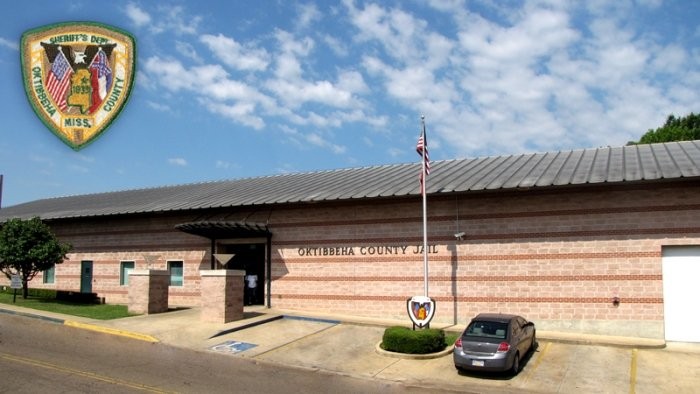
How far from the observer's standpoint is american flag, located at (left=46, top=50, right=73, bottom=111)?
19406 mm

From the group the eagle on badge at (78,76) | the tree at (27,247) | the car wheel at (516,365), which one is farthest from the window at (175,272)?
the car wheel at (516,365)

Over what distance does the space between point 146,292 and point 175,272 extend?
4965 millimetres

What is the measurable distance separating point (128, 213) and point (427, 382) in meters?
19.6

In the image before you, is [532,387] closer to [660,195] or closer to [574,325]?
[574,325]

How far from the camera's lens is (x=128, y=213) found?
2916 cm

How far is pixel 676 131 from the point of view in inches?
1921

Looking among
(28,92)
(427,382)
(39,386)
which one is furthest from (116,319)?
(427,382)

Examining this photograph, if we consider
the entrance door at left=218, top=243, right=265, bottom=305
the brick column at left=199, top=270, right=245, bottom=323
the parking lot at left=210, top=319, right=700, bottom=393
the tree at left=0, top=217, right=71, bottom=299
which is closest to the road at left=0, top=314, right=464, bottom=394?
the parking lot at left=210, top=319, right=700, bottom=393

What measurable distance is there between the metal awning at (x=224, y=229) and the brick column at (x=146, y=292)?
2336 millimetres

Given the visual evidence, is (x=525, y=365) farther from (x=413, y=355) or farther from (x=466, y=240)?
(x=466, y=240)

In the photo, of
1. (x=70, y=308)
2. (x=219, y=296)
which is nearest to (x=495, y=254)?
(x=219, y=296)

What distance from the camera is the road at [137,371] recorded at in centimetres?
1280

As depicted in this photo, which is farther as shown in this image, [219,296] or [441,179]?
[441,179]

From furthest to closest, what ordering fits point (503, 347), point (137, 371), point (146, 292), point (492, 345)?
point (146, 292) < point (492, 345) < point (503, 347) < point (137, 371)
